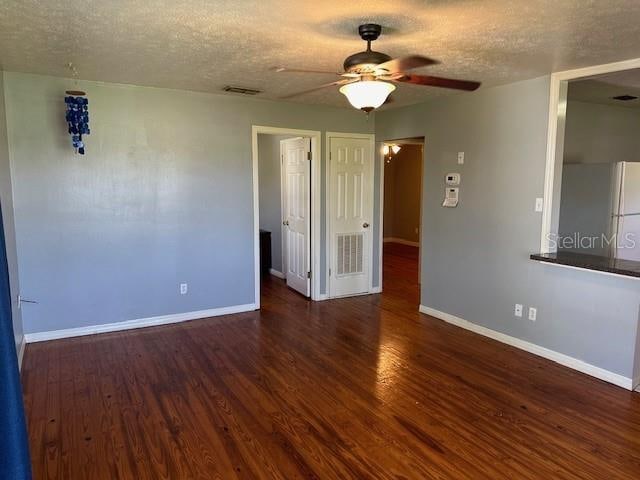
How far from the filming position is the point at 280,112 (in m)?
4.92

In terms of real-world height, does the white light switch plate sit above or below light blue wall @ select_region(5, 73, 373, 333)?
below

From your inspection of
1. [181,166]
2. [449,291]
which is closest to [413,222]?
[449,291]

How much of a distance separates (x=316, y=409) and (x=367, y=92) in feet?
6.46

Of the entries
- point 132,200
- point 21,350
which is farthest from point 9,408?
point 132,200

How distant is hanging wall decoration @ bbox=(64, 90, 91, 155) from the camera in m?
3.65

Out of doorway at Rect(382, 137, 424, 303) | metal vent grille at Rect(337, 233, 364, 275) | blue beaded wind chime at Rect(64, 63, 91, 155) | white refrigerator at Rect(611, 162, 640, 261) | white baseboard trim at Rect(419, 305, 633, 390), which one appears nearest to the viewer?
white baseboard trim at Rect(419, 305, 633, 390)

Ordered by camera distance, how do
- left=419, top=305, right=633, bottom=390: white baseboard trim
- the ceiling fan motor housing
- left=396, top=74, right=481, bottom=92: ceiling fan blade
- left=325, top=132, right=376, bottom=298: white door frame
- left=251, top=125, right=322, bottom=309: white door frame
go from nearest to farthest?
1. the ceiling fan motor housing
2. left=396, top=74, right=481, bottom=92: ceiling fan blade
3. left=419, top=305, right=633, bottom=390: white baseboard trim
4. left=251, top=125, right=322, bottom=309: white door frame
5. left=325, top=132, right=376, bottom=298: white door frame

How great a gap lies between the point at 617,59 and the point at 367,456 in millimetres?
3082

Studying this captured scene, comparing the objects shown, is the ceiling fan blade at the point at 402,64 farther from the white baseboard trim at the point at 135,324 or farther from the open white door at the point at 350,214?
the white baseboard trim at the point at 135,324

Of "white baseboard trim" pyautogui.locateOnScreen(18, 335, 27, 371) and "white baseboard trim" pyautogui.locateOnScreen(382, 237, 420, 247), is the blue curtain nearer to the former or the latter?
"white baseboard trim" pyautogui.locateOnScreen(18, 335, 27, 371)

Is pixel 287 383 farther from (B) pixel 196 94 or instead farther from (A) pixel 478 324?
(B) pixel 196 94

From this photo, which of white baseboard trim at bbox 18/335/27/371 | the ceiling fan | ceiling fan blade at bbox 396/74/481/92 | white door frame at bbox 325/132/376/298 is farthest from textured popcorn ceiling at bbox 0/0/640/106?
white baseboard trim at bbox 18/335/27/371

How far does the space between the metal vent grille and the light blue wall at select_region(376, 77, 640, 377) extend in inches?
38.3

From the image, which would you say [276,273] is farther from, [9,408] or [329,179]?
[9,408]
